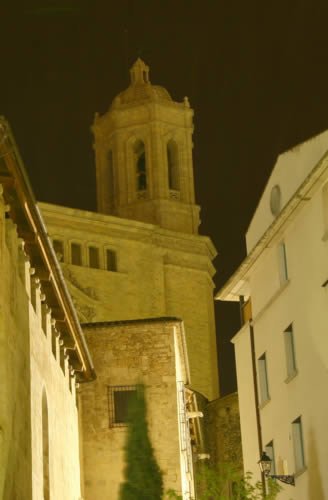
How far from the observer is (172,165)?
76125mm

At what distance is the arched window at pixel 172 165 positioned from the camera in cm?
7569

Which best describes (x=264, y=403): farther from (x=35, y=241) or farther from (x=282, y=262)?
(x=35, y=241)

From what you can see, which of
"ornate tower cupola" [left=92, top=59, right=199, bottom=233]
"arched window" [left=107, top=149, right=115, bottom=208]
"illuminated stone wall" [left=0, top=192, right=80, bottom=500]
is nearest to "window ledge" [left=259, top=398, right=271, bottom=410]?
"illuminated stone wall" [left=0, top=192, right=80, bottom=500]

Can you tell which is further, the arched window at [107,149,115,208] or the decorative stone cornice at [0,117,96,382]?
the arched window at [107,149,115,208]

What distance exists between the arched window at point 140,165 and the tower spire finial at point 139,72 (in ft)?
14.0

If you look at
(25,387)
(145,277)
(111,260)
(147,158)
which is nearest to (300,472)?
(25,387)

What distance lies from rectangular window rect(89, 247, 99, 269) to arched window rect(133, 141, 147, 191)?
21.5 feet

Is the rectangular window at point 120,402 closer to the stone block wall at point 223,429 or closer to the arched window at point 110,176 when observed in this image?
the stone block wall at point 223,429

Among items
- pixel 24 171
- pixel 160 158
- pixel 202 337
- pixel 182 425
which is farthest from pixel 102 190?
pixel 24 171

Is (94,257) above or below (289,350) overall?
above

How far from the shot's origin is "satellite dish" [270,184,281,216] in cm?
3819

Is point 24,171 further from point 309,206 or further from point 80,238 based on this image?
point 80,238

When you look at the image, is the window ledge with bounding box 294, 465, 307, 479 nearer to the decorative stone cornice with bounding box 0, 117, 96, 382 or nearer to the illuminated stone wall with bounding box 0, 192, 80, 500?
the illuminated stone wall with bounding box 0, 192, 80, 500

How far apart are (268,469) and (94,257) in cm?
3890
